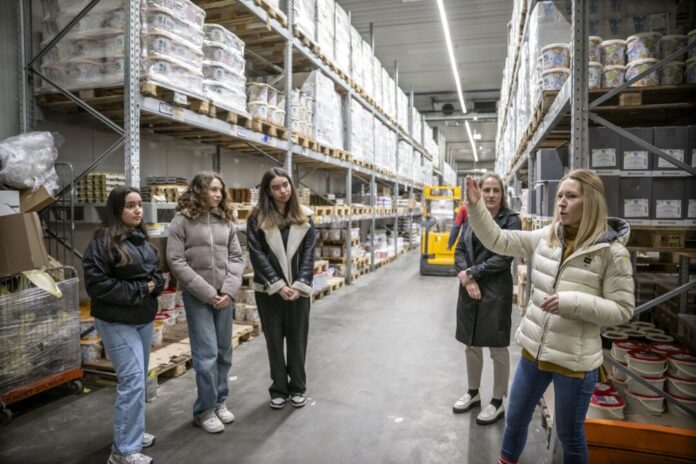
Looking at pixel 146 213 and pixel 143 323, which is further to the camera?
pixel 146 213

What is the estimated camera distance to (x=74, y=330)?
3.93 metres

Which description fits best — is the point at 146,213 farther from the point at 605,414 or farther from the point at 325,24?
Result: the point at 325,24

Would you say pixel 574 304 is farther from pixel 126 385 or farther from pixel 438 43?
pixel 438 43

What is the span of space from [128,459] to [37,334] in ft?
4.81

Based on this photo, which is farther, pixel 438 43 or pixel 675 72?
pixel 438 43

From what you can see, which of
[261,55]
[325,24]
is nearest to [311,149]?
[261,55]

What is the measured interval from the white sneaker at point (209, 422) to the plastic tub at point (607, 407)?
253cm

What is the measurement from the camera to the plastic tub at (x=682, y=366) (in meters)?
3.08

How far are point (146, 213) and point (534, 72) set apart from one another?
403cm

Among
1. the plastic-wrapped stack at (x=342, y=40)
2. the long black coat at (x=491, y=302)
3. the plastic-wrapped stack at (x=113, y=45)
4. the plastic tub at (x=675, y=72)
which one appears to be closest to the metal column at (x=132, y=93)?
the plastic-wrapped stack at (x=113, y=45)

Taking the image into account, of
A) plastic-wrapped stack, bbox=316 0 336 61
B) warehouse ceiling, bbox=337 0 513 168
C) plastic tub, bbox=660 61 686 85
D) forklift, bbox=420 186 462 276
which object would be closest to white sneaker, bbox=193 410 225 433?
plastic tub, bbox=660 61 686 85

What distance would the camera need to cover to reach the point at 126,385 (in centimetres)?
283

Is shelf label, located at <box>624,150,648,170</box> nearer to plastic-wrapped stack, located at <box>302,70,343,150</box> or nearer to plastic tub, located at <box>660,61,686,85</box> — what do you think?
plastic tub, located at <box>660,61,686,85</box>

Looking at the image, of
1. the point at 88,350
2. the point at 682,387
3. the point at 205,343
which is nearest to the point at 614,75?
the point at 682,387
